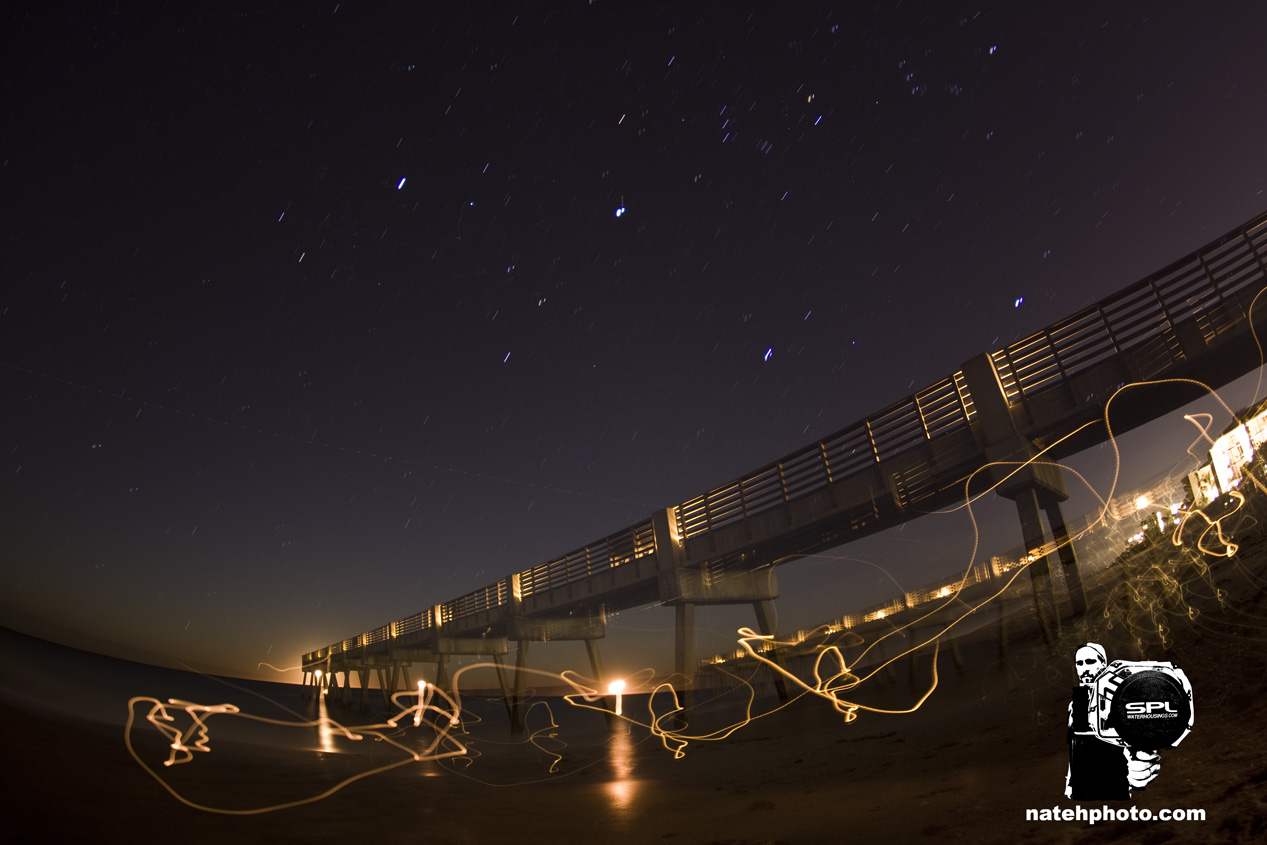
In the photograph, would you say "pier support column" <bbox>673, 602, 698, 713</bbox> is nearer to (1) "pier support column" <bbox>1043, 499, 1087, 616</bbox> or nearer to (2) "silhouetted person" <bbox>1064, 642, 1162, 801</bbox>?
(1) "pier support column" <bbox>1043, 499, 1087, 616</bbox>

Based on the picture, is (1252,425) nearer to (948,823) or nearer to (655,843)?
(948,823)

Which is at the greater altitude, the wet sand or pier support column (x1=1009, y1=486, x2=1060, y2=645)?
pier support column (x1=1009, y1=486, x2=1060, y2=645)

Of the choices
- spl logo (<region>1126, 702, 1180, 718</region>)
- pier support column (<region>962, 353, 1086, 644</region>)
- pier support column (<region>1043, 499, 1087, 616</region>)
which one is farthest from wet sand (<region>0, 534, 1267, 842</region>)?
pier support column (<region>962, 353, 1086, 644</region>)

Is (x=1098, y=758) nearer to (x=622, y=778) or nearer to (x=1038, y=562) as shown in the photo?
(x=622, y=778)

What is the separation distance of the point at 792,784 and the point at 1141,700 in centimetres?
589

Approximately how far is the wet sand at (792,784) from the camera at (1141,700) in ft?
1.56

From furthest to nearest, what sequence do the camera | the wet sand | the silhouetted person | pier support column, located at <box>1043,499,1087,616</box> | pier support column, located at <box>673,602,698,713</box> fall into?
pier support column, located at <box>673,602,698,713</box>, pier support column, located at <box>1043,499,1087,616</box>, the wet sand, the silhouetted person, the camera

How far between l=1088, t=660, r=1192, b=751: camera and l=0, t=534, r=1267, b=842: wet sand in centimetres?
48

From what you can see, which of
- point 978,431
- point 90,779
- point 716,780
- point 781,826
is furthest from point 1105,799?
point 90,779

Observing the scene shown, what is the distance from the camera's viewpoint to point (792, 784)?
9.36 m

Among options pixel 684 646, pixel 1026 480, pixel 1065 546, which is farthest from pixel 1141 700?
pixel 684 646

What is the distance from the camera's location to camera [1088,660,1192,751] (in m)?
4.77

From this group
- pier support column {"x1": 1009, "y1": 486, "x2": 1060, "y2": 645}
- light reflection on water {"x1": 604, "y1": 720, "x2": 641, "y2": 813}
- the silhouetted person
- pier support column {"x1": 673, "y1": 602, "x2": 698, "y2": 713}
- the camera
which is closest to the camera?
the camera

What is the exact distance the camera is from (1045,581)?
1387cm
